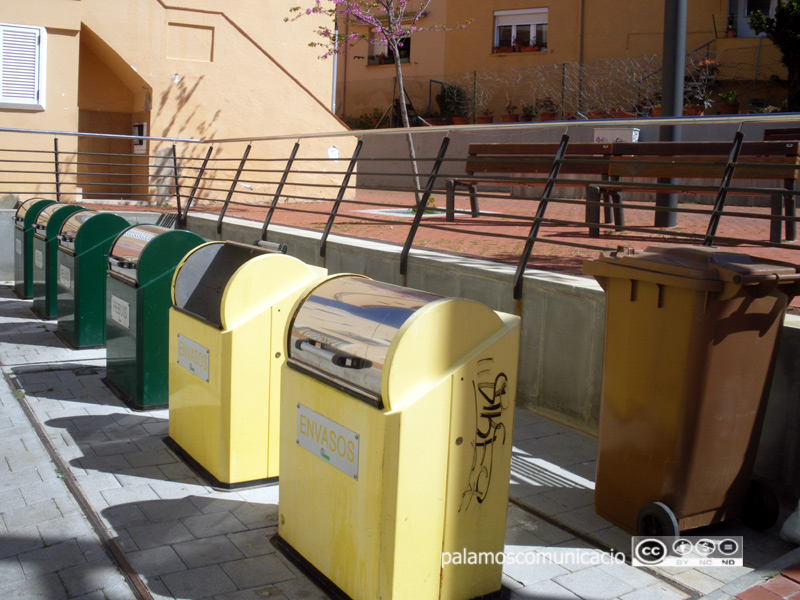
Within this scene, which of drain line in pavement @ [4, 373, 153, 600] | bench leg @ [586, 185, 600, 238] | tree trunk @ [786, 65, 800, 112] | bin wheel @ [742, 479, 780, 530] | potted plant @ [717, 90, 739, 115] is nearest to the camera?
drain line in pavement @ [4, 373, 153, 600]

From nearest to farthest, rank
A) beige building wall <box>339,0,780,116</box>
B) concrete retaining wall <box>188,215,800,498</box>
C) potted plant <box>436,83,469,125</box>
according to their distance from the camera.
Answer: concrete retaining wall <box>188,215,800,498</box> → beige building wall <box>339,0,780,116</box> → potted plant <box>436,83,469,125</box>

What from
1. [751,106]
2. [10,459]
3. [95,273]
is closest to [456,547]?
[10,459]

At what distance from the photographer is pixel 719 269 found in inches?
138

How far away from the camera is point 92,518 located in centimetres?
390

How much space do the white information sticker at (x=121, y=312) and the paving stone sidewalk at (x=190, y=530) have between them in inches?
27.6

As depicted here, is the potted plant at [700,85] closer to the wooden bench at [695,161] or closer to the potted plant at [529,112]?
the potted plant at [529,112]

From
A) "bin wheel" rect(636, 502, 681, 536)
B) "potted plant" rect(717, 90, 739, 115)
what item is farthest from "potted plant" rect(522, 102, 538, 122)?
"bin wheel" rect(636, 502, 681, 536)

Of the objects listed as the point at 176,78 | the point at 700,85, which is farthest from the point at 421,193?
the point at 700,85

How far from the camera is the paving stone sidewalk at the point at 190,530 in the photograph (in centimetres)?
333

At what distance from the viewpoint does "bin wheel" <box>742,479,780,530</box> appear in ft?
12.5

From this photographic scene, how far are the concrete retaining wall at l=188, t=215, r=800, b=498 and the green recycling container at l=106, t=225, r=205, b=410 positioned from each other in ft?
6.78

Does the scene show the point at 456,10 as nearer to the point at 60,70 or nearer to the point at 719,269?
the point at 60,70

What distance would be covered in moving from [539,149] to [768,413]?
615 centimetres

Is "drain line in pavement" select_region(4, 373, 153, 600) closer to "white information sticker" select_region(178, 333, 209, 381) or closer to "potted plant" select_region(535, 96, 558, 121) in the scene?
"white information sticker" select_region(178, 333, 209, 381)
